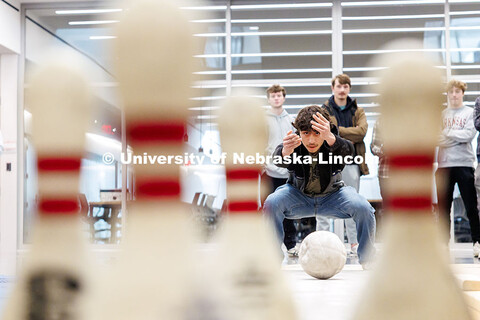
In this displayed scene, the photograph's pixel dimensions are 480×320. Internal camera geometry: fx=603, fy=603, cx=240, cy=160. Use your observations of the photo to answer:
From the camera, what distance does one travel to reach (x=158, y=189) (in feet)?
1.30

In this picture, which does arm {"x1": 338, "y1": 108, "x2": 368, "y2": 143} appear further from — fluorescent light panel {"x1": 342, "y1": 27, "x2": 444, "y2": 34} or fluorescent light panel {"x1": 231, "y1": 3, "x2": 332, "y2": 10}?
fluorescent light panel {"x1": 231, "y1": 3, "x2": 332, "y2": 10}

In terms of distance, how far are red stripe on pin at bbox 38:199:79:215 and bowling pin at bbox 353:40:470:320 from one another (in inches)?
8.6

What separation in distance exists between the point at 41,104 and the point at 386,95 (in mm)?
242

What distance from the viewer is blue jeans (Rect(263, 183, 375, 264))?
2949 millimetres

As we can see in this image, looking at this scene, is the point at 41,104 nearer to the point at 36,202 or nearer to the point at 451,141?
the point at 36,202

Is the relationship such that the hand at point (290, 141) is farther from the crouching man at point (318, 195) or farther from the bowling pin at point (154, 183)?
the bowling pin at point (154, 183)

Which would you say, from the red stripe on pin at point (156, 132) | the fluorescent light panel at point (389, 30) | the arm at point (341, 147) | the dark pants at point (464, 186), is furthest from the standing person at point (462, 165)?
the red stripe on pin at point (156, 132)

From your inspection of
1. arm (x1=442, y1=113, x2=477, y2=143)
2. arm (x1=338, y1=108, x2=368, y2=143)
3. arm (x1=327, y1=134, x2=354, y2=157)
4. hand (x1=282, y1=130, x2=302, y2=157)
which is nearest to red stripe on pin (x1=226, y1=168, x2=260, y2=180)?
hand (x1=282, y1=130, x2=302, y2=157)

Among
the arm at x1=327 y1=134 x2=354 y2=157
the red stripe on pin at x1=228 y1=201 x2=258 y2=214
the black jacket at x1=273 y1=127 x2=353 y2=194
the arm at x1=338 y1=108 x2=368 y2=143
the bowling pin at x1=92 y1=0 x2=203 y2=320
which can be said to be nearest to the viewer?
the bowling pin at x1=92 y1=0 x2=203 y2=320

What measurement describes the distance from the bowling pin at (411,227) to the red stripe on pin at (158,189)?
145mm

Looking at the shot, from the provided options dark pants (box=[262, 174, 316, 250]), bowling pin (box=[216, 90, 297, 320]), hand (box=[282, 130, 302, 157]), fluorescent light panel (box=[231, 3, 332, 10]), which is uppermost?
fluorescent light panel (box=[231, 3, 332, 10])

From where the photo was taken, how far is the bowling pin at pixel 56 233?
416 millimetres

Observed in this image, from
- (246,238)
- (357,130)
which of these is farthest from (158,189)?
(357,130)

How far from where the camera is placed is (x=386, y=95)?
1.37 ft
